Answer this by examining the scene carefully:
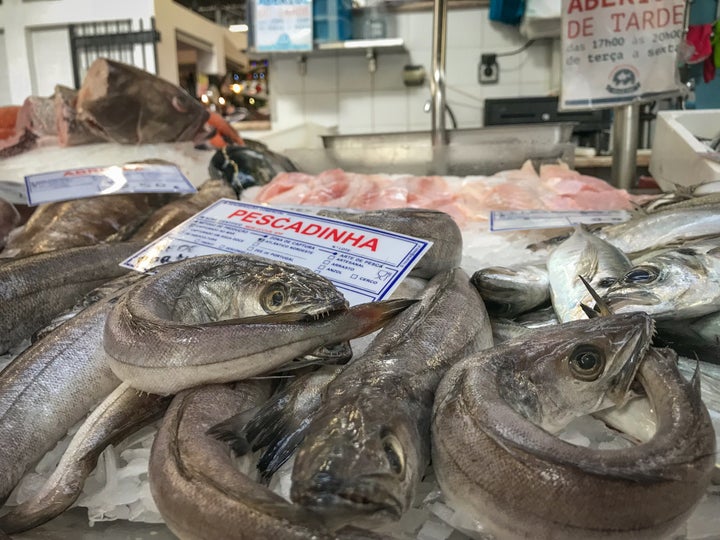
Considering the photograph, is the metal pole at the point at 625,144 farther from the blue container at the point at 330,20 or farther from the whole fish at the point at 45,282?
the blue container at the point at 330,20

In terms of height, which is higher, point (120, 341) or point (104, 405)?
point (120, 341)

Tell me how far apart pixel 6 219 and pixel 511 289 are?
2.03m

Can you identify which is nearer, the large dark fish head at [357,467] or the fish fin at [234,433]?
the large dark fish head at [357,467]

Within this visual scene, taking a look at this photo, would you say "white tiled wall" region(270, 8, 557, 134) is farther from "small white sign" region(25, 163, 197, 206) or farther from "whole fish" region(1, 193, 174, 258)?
"whole fish" region(1, 193, 174, 258)

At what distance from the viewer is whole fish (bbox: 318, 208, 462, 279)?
1322 millimetres

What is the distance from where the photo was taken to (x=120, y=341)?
85 centimetres

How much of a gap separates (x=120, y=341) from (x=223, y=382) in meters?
0.17

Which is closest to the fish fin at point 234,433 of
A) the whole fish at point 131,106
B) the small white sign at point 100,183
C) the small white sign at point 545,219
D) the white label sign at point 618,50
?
the small white sign at point 545,219

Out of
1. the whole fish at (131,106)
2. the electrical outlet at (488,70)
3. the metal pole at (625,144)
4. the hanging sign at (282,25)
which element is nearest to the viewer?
the metal pole at (625,144)

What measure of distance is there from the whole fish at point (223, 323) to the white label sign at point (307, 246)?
0.17 m

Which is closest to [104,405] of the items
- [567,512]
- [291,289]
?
[291,289]

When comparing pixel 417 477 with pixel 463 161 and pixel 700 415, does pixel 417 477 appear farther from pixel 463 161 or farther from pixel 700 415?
pixel 463 161

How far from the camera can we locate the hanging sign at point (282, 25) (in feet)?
17.7

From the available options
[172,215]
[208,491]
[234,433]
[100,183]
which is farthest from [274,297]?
[100,183]
